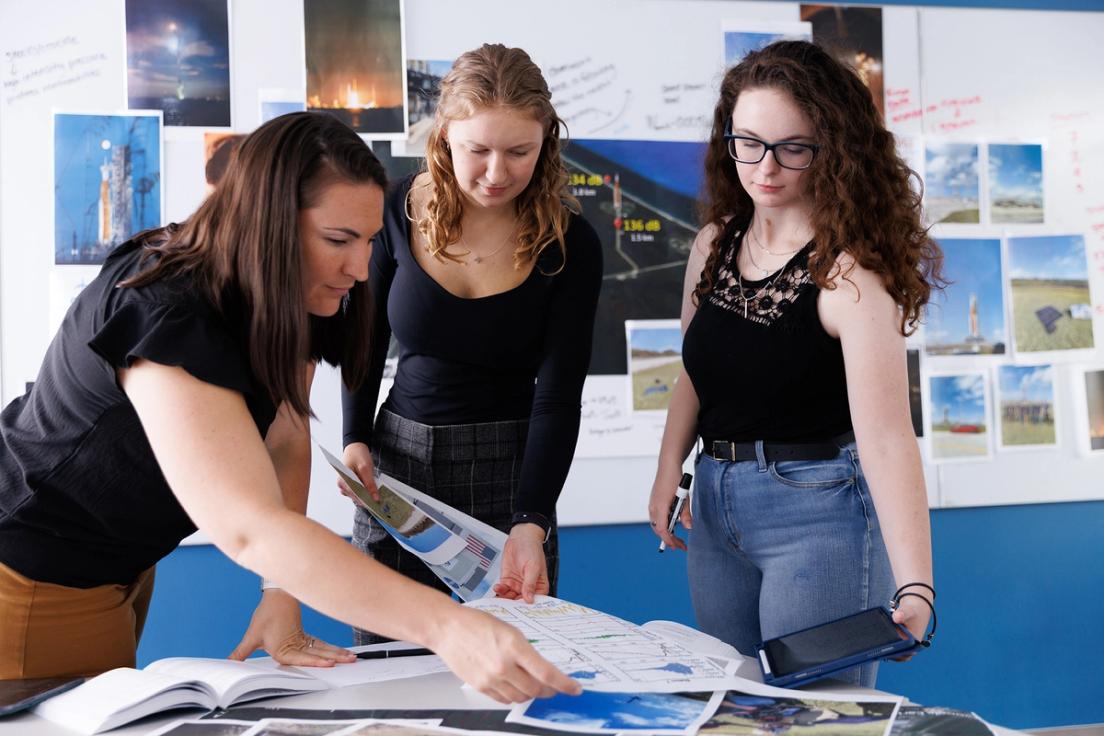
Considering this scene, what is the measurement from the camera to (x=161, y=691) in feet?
3.15

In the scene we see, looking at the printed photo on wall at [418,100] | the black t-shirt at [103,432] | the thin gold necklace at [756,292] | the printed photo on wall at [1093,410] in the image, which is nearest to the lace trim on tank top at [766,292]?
the thin gold necklace at [756,292]

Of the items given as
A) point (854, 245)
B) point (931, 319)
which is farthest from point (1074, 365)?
point (854, 245)

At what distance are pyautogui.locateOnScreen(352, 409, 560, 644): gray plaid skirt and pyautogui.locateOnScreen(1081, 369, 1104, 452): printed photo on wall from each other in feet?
6.05

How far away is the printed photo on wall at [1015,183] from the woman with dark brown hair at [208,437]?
6.93 ft

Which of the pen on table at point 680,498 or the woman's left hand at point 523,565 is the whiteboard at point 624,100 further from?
the woman's left hand at point 523,565

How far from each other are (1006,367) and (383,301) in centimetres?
185

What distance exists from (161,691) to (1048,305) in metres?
→ 2.49

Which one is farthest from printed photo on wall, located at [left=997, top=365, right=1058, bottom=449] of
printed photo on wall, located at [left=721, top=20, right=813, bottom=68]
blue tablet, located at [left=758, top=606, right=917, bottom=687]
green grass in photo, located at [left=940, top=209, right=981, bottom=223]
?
blue tablet, located at [left=758, top=606, right=917, bottom=687]

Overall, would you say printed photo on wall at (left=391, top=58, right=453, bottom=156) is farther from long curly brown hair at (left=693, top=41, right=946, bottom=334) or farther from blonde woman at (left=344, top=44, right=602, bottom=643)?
long curly brown hair at (left=693, top=41, right=946, bottom=334)

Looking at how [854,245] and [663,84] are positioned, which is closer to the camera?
[854,245]

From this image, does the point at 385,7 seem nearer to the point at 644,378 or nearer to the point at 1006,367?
the point at 644,378

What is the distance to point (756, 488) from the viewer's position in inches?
52.1

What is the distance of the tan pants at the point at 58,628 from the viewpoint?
3.60 feet

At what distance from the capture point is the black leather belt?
131 centimetres
